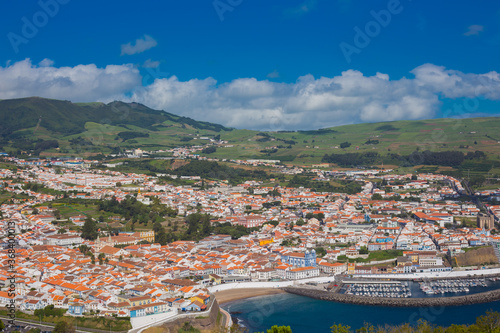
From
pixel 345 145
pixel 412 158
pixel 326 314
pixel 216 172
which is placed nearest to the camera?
pixel 326 314

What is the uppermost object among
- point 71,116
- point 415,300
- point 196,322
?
point 71,116

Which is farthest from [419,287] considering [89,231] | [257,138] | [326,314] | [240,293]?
[257,138]

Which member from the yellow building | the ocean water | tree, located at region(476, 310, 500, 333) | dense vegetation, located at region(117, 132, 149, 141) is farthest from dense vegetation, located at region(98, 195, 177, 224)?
dense vegetation, located at region(117, 132, 149, 141)

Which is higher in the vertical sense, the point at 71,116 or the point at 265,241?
the point at 71,116

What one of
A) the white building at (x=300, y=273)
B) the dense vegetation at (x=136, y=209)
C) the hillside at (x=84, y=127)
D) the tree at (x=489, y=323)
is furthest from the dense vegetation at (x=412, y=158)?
the tree at (x=489, y=323)

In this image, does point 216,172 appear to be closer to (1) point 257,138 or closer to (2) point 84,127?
(1) point 257,138

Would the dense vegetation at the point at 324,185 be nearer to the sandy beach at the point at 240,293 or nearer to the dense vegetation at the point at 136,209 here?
the dense vegetation at the point at 136,209

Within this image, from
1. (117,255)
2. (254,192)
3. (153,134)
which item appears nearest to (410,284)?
(117,255)
